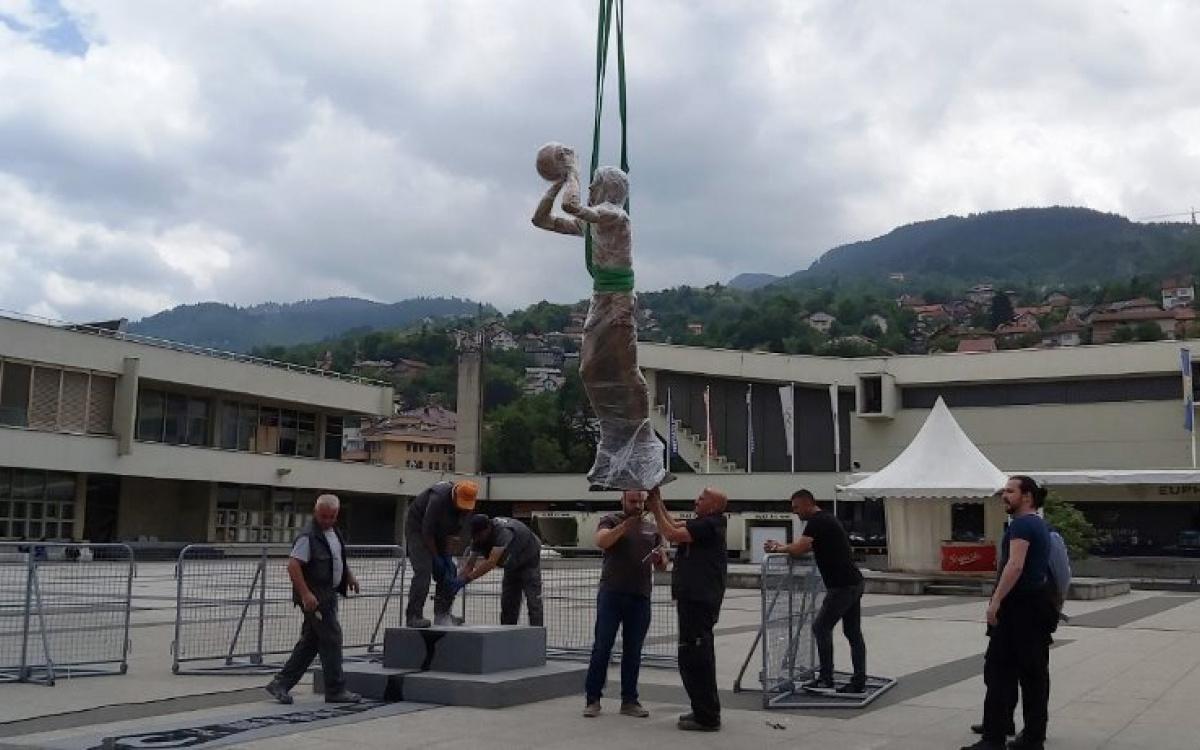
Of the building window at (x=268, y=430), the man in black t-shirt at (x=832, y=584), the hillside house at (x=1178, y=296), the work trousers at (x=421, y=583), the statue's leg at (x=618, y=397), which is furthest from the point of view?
the hillside house at (x=1178, y=296)

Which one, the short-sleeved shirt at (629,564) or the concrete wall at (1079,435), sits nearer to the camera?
the short-sleeved shirt at (629,564)

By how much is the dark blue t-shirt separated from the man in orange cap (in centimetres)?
491

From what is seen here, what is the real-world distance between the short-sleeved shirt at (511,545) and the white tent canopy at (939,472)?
18.3 m

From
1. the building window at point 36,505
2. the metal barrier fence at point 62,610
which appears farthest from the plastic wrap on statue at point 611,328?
the building window at point 36,505

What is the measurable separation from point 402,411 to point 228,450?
96.0 m

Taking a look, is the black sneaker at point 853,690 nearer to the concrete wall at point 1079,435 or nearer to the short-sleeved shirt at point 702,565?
the short-sleeved shirt at point 702,565

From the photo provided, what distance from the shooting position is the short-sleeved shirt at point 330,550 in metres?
9.23

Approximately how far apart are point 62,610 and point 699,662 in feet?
23.0

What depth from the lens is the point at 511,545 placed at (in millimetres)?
12289

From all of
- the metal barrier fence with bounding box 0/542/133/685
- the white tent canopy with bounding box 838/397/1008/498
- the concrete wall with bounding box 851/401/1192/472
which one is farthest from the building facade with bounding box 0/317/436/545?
the metal barrier fence with bounding box 0/542/133/685

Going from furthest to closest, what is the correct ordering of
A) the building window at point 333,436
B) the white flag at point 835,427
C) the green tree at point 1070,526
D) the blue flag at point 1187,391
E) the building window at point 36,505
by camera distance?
the building window at point 333,436, the white flag at point 835,427, the blue flag at point 1187,391, the building window at point 36,505, the green tree at point 1070,526

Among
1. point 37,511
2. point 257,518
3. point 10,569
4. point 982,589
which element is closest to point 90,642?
point 10,569

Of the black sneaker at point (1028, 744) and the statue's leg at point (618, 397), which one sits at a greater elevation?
the statue's leg at point (618, 397)

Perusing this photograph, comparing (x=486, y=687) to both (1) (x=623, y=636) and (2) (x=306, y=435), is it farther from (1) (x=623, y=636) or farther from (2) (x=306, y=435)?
(2) (x=306, y=435)
